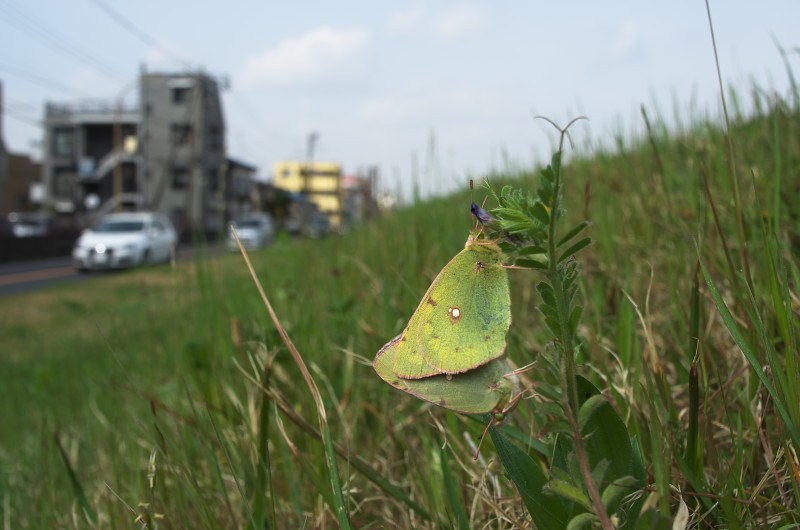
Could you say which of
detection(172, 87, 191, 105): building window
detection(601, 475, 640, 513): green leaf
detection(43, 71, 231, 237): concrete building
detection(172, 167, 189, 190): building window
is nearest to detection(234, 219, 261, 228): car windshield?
detection(43, 71, 231, 237): concrete building

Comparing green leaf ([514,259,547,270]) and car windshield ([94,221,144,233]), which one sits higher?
car windshield ([94,221,144,233])

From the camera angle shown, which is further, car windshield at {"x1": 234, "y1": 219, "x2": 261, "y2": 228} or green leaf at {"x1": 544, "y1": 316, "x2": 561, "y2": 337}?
car windshield at {"x1": 234, "y1": 219, "x2": 261, "y2": 228}

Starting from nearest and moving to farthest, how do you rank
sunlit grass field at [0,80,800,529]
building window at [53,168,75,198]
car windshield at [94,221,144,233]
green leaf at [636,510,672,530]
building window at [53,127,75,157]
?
green leaf at [636,510,672,530]
sunlit grass field at [0,80,800,529]
car windshield at [94,221,144,233]
building window at [53,168,75,198]
building window at [53,127,75,157]

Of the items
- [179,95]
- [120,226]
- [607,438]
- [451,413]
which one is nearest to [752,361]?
[607,438]

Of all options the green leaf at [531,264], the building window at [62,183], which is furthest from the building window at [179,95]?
the green leaf at [531,264]

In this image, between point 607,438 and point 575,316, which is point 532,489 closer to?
point 607,438

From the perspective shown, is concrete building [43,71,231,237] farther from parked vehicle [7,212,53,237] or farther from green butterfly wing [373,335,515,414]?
green butterfly wing [373,335,515,414]
